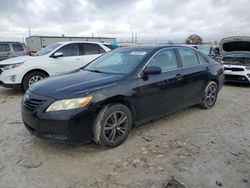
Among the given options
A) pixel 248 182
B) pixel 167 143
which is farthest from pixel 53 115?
pixel 248 182

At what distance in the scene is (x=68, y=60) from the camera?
24.0 feet

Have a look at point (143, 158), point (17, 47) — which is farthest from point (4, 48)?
point (143, 158)

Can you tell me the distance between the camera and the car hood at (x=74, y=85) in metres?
3.19

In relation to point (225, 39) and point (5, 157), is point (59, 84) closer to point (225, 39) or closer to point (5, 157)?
point (5, 157)

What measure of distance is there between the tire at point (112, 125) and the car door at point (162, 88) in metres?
0.34

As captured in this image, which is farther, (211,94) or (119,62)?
(211,94)

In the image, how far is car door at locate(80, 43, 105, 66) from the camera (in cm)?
769

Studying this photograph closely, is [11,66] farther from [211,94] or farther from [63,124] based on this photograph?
[211,94]

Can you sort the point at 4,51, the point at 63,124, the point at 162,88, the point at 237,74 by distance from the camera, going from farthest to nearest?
the point at 4,51
the point at 237,74
the point at 162,88
the point at 63,124

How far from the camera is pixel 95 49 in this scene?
26.4 feet

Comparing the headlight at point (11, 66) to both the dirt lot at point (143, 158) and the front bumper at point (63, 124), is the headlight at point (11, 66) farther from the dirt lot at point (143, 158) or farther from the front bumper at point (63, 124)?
the front bumper at point (63, 124)

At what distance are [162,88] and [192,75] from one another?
1039mm

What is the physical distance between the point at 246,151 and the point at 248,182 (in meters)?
0.83

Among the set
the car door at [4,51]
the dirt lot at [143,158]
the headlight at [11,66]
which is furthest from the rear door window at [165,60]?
the car door at [4,51]
